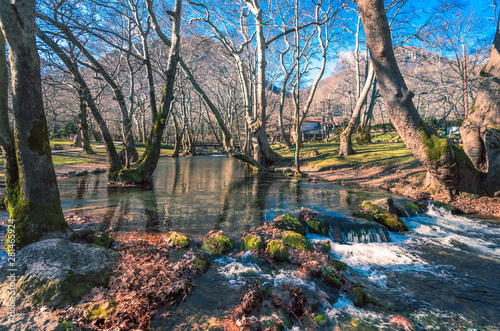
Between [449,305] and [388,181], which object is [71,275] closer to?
[449,305]

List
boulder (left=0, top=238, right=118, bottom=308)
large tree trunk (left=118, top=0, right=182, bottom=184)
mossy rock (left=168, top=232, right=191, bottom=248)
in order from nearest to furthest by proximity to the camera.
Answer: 1. boulder (left=0, top=238, right=118, bottom=308)
2. mossy rock (left=168, top=232, right=191, bottom=248)
3. large tree trunk (left=118, top=0, right=182, bottom=184)

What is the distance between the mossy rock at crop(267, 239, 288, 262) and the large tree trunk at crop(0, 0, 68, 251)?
3993mm

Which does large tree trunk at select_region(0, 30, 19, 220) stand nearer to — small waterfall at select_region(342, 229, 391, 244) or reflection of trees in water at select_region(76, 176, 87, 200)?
reflection of trees in water at select_region(76, 176, 87, 200)

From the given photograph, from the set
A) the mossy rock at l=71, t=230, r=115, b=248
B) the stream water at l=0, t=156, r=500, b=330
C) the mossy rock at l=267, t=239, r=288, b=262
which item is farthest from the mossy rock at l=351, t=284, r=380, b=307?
the mossy rock at l=71, t=230, r=115, b=248

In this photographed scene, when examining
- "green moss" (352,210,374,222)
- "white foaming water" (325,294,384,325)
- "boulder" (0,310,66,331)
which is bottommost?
"white foaming water" (325,294,384,325)

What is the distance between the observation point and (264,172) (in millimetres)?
18234

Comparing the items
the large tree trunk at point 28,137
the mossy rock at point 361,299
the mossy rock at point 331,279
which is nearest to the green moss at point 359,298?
the mossy rock at point 361,299

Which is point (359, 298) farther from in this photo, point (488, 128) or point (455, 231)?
point (488, 128)

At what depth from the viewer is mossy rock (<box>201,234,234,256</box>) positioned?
546 centimetres

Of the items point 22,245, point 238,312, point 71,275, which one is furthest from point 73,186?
point 238,312

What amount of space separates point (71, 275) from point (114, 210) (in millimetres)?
5054

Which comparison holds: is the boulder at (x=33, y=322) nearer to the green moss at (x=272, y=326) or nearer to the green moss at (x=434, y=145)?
the green moss at (x=272, y=326)

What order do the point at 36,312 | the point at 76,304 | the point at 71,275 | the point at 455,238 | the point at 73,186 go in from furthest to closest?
the point at 73,186 → the point at 455,238 → the point at 71,275 → the point at 76,304 → the point at 36,312

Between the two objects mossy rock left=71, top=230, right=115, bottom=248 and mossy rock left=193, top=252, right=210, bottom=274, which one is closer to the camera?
mossy rock left=193, top=252, right=210, bottom=274
